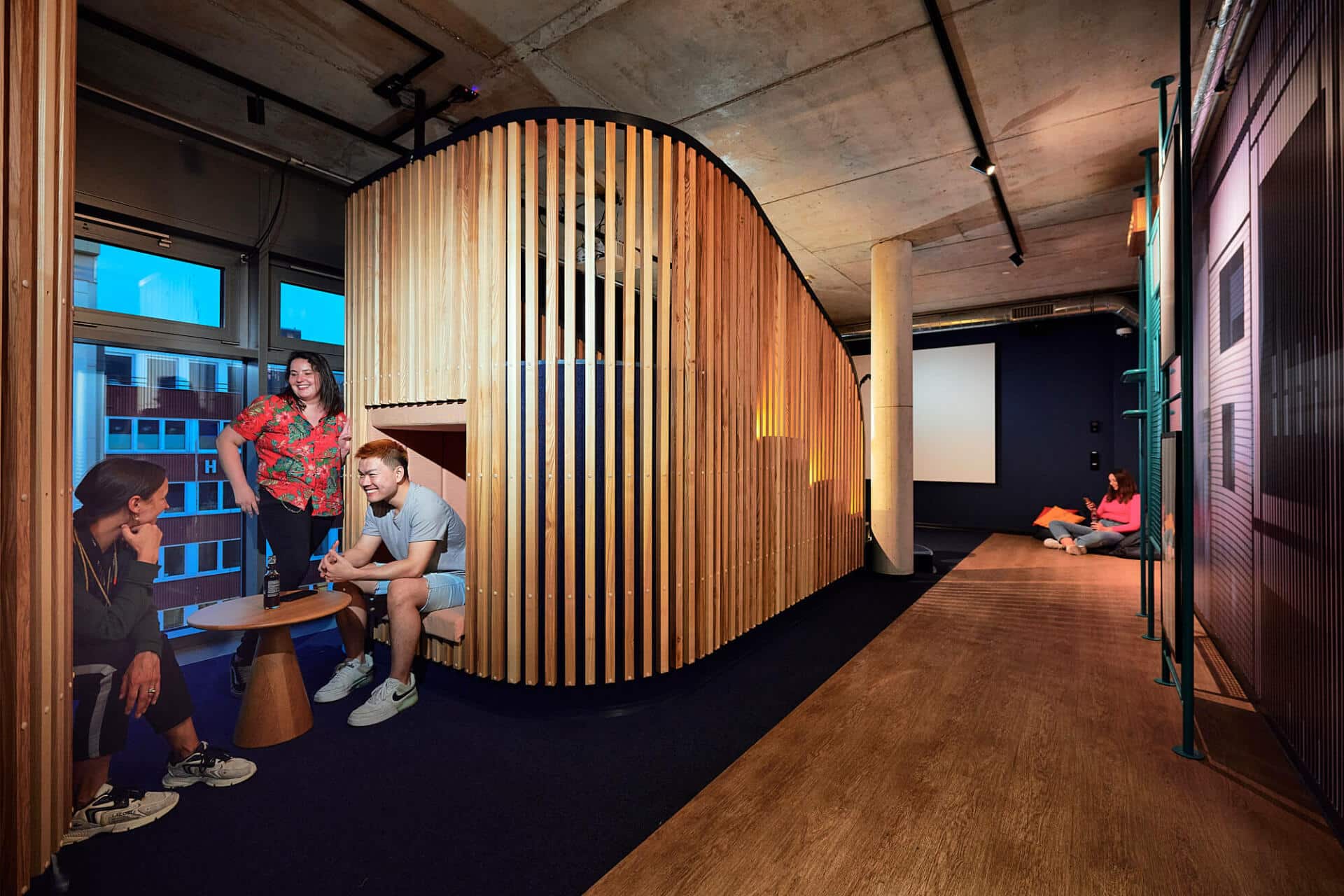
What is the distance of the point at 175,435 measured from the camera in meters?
3.64

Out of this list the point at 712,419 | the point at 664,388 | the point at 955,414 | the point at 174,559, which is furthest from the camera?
the point at 955,414

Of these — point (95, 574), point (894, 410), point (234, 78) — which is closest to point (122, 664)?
point (95, 574)

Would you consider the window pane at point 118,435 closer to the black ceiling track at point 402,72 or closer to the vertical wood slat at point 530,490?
the black ceiling track at point 402,72

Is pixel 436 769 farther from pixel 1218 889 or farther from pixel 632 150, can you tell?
pixel 632 150

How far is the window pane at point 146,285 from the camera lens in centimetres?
326

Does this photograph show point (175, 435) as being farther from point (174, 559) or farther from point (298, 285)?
point (298, 285)

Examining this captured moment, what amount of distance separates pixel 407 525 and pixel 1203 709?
12.9ft

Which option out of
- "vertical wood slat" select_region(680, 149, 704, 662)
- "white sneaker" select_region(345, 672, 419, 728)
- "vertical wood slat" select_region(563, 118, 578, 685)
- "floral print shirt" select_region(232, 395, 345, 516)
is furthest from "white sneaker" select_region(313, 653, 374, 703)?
"vertical wood slat" select_region(680, 149, 704, 662)

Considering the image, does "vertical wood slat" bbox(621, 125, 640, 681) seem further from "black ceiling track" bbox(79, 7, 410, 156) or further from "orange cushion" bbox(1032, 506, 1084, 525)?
"orange cushion" bbox(1032, 506, 1084, 525)

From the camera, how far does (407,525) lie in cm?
287

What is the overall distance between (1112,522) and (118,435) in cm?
921

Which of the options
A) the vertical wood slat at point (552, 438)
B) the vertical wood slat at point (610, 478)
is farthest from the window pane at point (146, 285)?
the vertical wood slat at point (610, 478)

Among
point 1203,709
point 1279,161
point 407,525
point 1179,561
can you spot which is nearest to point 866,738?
point 1179,561

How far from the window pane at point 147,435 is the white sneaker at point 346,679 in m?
1.86
